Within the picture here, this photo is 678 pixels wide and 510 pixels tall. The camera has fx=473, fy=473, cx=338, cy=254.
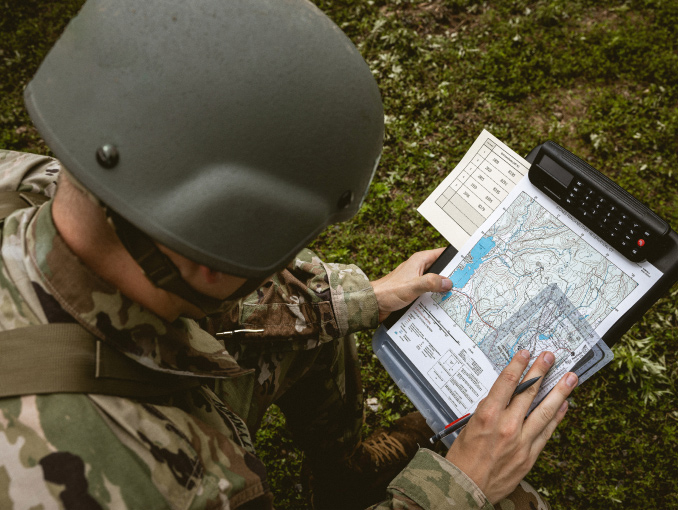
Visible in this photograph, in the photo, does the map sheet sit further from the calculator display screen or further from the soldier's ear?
the soldier's ear

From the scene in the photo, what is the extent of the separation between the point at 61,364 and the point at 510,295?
1448 mm

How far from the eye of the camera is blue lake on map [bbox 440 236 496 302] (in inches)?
71.9

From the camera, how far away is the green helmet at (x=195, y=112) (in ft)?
3.57

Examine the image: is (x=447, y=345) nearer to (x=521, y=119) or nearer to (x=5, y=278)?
(x=5, y=278)

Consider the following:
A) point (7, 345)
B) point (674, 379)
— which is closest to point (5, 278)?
point (7, 345)

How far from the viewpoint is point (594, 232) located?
1662mm

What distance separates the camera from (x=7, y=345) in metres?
1.13

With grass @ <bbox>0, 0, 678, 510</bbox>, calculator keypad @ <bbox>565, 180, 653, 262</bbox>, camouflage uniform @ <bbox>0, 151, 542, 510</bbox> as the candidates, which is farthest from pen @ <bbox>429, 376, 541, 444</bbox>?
grass @ <bbox>0, 0, 678, 510</bbox>

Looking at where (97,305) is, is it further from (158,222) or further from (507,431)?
(507,431)

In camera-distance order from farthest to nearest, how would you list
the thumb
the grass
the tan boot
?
the grass → the tan boot → the thumb

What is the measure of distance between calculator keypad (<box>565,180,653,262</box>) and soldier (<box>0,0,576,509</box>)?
32.2 inches

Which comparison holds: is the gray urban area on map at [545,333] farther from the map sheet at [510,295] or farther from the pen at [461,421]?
the pen at [461,421]

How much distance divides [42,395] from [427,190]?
8.94 ft

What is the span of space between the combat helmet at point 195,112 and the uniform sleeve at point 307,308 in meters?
0.68
